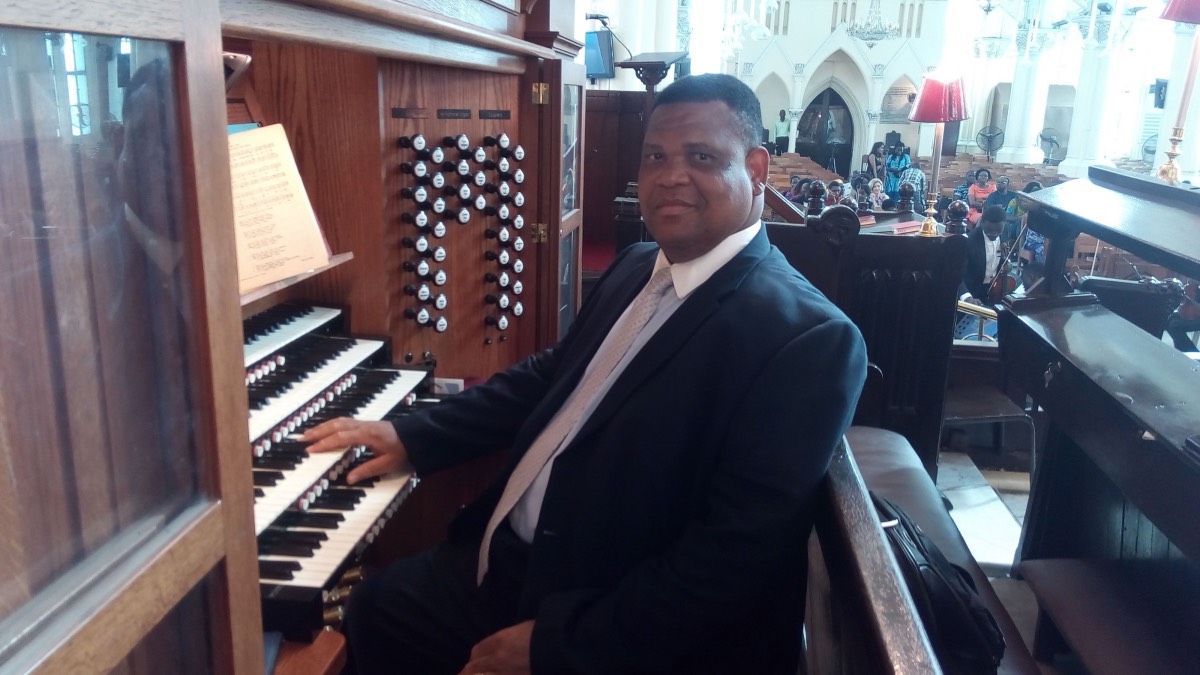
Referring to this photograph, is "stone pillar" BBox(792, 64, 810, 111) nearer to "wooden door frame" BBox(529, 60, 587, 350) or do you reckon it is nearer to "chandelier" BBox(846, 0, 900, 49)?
"chandelier" BBox(846, 0, 900, 49)

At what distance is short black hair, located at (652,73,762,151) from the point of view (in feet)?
5.82

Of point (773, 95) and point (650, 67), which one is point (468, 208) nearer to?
point (650, 67)

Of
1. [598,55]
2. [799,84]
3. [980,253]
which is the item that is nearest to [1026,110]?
[799,84]

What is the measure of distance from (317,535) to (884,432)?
207cm

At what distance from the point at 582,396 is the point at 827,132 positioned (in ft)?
72.9

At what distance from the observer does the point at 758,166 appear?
1837mm

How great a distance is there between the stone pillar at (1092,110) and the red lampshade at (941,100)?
1195 centimetres

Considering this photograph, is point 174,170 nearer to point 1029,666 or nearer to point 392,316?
point 392,316

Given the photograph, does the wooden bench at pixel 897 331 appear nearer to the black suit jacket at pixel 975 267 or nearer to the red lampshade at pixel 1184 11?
the red lampshade at pixel 1184 11

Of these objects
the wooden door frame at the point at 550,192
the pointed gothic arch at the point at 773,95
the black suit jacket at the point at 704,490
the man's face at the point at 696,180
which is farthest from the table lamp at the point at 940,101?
the pointed gothic arch at the point at 773,95

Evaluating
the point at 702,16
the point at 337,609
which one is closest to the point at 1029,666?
the point at 337,609

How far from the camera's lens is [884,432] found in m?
2.99

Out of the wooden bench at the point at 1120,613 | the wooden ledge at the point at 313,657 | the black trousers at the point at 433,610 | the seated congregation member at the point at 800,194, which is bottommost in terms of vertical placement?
the wooden bench at the point at 1120,613

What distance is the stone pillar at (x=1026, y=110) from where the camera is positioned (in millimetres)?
18578
